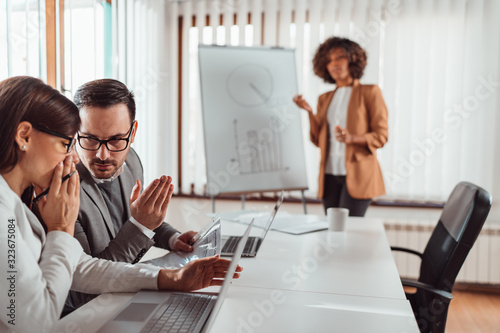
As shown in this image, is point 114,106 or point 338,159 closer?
point 114,106

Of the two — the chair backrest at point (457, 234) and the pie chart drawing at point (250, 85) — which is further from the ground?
the pie chart drawing at point (250, 85)

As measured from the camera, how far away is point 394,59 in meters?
3.01

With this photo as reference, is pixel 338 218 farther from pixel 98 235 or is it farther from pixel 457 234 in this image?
pixel 98 235

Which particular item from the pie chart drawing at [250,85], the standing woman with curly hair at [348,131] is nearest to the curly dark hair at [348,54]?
the standing woman with curly hair at [348,131]

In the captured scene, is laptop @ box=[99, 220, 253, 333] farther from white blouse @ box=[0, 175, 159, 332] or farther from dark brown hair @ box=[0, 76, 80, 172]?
dark brown hair @ box=[0, 76, 80, 172]

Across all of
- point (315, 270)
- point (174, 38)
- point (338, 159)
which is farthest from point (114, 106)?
point (174, 38)

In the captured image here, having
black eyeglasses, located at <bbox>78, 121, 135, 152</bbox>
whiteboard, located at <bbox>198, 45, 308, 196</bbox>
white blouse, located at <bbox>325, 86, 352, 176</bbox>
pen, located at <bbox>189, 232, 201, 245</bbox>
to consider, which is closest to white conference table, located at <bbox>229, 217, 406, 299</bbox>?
pen, located at <bbox>189, 232, 201, 245</bbox>

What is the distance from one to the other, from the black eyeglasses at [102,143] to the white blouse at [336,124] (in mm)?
1545

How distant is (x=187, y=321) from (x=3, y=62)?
1482 mm

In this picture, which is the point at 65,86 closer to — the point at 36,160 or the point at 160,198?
the point at 160,198

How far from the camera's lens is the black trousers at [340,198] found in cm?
235

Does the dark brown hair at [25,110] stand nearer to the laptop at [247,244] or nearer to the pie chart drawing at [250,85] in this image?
the laptop at [247,244]

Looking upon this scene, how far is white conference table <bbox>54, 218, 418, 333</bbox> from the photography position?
0.84 metres

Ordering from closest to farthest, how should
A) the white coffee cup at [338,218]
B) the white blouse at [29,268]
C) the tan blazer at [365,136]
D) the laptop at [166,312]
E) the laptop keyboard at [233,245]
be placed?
the white blouse at [29,268]
the laptop at [166,312]
the laptop keyboard at [233,245]
the white coffee cup at [338,218]
the tan blazer at [365,136]
